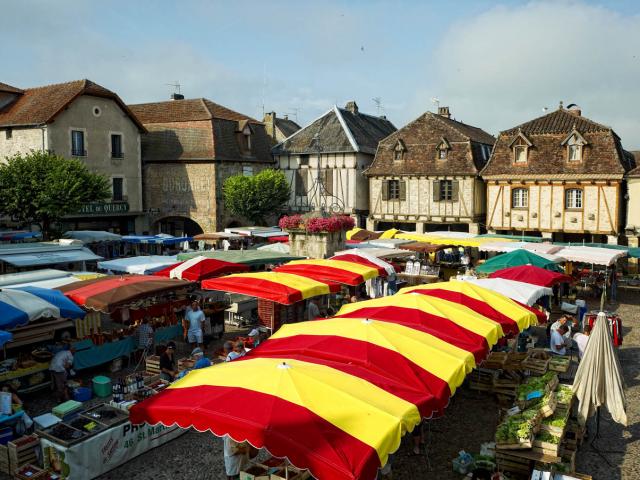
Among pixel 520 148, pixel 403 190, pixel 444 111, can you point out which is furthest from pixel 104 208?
pixel 444 111

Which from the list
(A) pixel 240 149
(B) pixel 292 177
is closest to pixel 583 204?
(B) pixel 292 177

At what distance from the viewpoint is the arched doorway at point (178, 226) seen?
113ft

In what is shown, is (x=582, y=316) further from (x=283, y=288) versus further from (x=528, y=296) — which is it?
(x=283, y=288)

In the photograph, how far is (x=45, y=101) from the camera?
29953 mm

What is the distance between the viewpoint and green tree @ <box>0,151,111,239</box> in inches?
935

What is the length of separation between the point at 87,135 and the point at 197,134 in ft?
19.7

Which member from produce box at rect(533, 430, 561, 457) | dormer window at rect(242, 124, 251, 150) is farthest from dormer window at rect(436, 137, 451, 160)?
produce box at rect(533, 430, 561, 457)

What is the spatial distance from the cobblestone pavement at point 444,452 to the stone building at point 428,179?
19661 mm

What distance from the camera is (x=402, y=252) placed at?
19031mm

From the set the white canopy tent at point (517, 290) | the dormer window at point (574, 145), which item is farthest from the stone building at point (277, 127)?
the white canopy tent at point (517, 290)

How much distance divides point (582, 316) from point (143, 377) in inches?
460

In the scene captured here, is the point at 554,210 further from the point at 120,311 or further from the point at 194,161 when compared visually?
the point at 120,311

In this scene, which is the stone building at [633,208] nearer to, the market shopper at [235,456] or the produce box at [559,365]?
the produce box at [559,365]

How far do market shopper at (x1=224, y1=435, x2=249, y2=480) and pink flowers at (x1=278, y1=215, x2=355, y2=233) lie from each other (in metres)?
10.5
